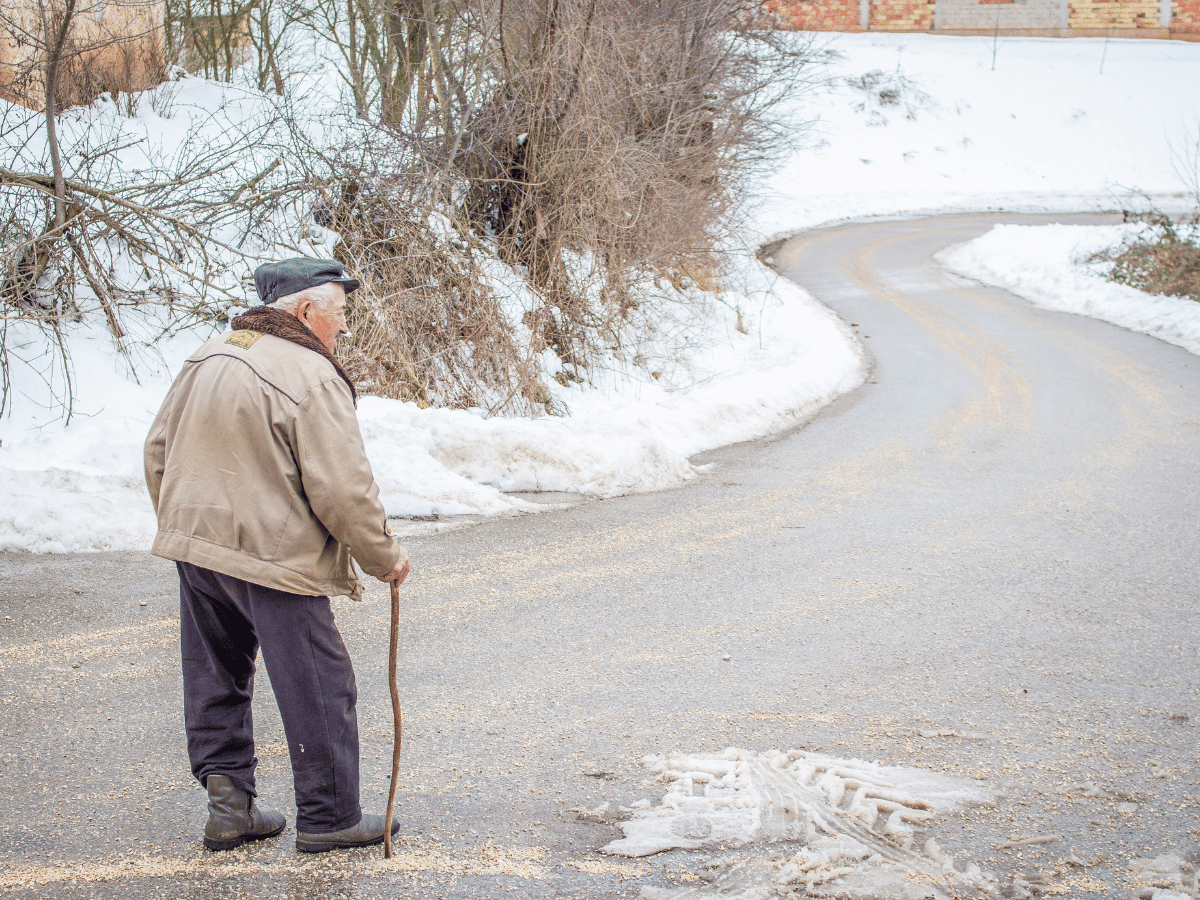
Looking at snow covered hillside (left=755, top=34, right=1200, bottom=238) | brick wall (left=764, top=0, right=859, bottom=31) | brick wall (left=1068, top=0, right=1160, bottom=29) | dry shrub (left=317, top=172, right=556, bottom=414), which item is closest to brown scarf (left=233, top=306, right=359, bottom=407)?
dry shrub (left=317, top=172, right=556, bottom=414)

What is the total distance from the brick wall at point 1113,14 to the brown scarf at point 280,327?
58195 mm

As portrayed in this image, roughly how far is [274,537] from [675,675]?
2159 millimetres

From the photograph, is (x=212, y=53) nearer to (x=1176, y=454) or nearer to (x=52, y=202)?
(x=52, y=202)

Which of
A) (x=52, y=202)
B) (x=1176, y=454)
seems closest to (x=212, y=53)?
(x=52, y=202)

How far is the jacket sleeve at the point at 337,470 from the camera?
8.79 ft

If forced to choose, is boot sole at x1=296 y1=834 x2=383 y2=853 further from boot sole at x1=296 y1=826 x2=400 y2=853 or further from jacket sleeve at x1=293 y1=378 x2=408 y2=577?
jacket sleeve at x1=293 y1=378 x2=408 y2=577

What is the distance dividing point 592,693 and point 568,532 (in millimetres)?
2351

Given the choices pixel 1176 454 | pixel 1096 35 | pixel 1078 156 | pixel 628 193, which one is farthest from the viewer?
pixel 1096 35

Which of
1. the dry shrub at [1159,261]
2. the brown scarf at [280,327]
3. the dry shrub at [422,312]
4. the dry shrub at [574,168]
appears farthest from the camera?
the dry shrub at [1159,261]

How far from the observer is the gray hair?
287cm

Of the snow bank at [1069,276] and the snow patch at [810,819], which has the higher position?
the snow bank at [1069,276]

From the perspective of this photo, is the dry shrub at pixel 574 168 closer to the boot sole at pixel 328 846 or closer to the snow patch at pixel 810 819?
the snow patch at pixel 810 819

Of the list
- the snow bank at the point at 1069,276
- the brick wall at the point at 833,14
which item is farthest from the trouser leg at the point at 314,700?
the brick wall at the point at 833,14

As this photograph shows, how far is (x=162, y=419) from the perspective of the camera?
2.85 m
